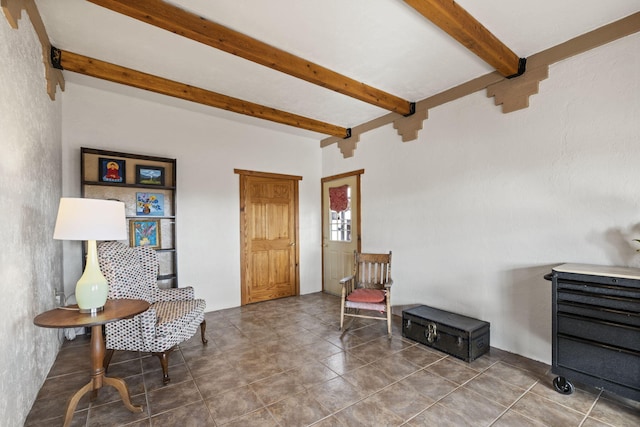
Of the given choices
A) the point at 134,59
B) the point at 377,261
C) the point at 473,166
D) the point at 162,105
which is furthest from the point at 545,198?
the point at 162,105

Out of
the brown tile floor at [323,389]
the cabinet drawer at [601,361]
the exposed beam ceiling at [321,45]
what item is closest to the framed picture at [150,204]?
the exposed beam ceiling at [321,45]

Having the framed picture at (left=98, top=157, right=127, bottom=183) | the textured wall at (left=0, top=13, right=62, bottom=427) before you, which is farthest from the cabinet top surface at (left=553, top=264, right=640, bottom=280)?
the framed picture at (left=98, top=157, right=127, bottom=183)

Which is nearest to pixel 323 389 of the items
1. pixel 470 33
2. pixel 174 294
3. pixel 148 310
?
pixel 148 310

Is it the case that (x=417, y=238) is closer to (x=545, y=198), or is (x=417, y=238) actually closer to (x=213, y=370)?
(x=545, y=198)

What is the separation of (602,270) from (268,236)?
155 inches

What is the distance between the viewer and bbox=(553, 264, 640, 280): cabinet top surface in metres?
1.95

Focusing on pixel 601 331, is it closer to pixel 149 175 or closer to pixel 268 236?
pixel 268 236

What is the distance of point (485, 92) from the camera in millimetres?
3037

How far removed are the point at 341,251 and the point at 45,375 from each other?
12.3ft

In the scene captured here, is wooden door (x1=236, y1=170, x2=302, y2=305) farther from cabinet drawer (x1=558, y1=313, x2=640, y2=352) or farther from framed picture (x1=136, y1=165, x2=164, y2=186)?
cabinet drawer (x1=558, y1=313, x2=640, y2=352)

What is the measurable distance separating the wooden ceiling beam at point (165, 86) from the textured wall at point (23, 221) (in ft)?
1.14

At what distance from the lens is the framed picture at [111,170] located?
336 cm

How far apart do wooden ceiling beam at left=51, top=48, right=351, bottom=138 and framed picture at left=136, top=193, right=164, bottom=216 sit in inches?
51.2

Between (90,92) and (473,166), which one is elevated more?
(90,92)
